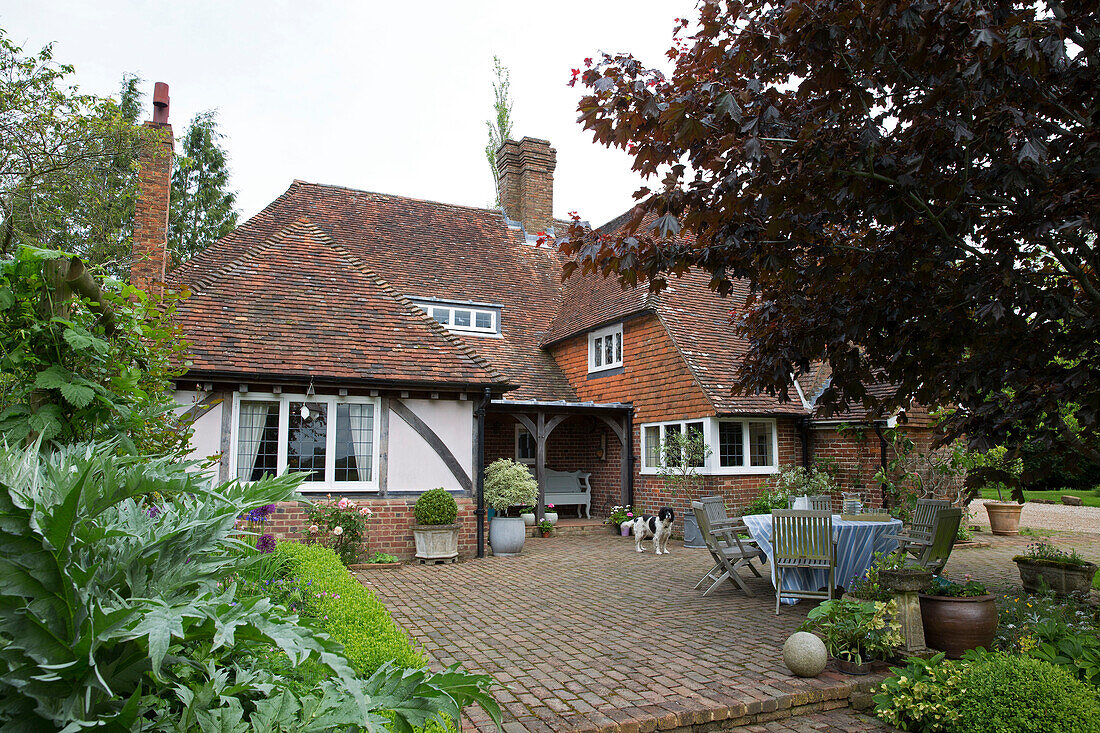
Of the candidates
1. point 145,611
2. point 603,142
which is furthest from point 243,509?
point 603,142

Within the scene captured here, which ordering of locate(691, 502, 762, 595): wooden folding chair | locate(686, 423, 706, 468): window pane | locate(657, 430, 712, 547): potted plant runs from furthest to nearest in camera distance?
locate(686, 423, 706, 468): window pane → locate(657, 430, 712, 547): potted plant → locate(691, 502, 762, 595): wooden folding chair

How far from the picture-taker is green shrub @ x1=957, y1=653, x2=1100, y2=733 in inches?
156

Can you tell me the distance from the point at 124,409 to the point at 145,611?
1475 mm

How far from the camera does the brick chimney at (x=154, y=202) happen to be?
11.3 m

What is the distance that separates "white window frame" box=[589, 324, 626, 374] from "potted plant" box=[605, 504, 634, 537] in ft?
11.5

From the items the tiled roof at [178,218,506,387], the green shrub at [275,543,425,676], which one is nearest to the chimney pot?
the tiled roof at [178,218,506,387]

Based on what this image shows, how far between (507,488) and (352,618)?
323 inches

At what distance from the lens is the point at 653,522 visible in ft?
43.8

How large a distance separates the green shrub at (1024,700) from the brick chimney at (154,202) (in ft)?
38.4

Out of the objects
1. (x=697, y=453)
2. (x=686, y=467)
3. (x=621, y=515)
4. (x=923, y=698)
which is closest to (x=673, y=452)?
(x=686, y=467)

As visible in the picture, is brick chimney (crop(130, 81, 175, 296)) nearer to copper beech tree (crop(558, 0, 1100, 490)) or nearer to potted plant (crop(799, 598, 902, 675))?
copper beech tree (crop(558, 0, 1100, 490))

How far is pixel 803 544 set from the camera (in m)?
7.52

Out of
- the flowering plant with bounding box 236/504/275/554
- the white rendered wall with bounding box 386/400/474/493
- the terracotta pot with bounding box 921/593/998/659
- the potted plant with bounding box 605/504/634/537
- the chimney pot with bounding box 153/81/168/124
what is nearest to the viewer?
the terracotta pot with bounding box 921/593/998/659

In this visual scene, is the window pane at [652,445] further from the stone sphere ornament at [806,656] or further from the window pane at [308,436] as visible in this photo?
the stone sphere ornament at [806,656]
